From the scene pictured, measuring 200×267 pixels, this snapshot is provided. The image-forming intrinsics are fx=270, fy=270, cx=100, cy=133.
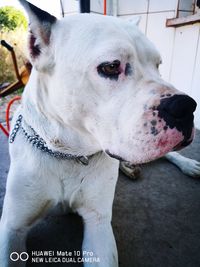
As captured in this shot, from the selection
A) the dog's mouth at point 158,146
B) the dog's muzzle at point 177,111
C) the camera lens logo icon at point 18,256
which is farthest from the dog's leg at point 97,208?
the dog's muzzle at point 177,111

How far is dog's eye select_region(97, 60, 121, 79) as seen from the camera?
0.92 meters

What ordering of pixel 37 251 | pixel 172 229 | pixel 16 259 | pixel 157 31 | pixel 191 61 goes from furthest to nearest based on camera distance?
pixel 157 31 < pixel 191 61 < pixel 172 229 < pixel 37 251 < pixel 16 259

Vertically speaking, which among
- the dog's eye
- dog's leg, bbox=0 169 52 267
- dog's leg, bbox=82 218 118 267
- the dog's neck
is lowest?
dog's leg, bbox=82 218 118 267

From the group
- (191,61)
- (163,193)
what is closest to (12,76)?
(191,61)

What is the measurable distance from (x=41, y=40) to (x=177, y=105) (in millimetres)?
585

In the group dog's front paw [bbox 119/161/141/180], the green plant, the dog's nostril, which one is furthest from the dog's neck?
the green plant

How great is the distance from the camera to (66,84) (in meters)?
0.99

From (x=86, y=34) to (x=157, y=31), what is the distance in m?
2.65

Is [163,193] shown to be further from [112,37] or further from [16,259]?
[112,37]

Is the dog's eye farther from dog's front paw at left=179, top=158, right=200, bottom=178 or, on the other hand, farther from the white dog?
dog's front paw at left=179, top=158, right=200, bottom=178

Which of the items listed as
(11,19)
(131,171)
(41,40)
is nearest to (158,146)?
(41,40)

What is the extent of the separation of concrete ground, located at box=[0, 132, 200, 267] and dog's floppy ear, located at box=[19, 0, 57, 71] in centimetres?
91

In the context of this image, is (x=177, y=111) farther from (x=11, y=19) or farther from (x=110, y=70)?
(x=11, y=19)

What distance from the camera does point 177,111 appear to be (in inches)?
33.9
